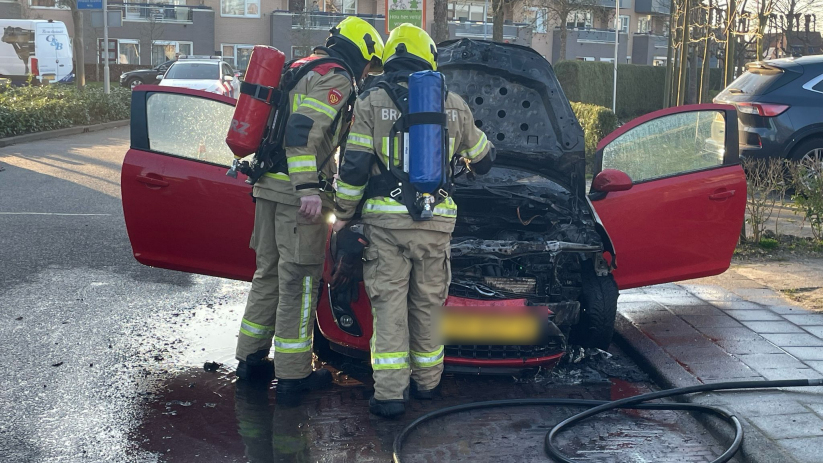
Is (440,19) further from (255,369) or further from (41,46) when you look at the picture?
(41,46)

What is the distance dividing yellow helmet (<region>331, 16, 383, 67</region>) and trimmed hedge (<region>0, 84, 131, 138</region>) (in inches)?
531

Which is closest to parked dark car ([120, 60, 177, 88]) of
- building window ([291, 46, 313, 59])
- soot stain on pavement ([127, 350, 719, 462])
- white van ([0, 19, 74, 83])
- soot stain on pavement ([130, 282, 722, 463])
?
white van ([0, 19, 74, 83])

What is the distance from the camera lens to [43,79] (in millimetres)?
30391

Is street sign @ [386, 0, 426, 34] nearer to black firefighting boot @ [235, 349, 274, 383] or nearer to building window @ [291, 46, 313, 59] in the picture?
black firefighting boot @ [235, 349, 274, 383]

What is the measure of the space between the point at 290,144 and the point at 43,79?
29.3 meters

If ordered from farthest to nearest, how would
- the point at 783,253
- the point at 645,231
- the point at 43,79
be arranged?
the point at 43,79, the point at 783,253, the point at 645,231

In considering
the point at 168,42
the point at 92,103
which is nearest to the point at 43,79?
the point at 92,103

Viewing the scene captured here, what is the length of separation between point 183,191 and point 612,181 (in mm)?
2509

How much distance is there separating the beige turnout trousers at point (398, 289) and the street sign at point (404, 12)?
6556mm

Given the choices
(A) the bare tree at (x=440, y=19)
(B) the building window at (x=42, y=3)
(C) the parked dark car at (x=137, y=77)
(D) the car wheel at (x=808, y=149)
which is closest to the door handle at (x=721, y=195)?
(D) the car wheel at (x=808, y=149)

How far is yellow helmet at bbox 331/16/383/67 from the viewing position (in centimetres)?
456

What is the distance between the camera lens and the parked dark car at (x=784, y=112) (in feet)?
34.3

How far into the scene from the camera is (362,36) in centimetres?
458

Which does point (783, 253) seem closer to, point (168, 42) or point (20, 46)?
point (20, 46)
